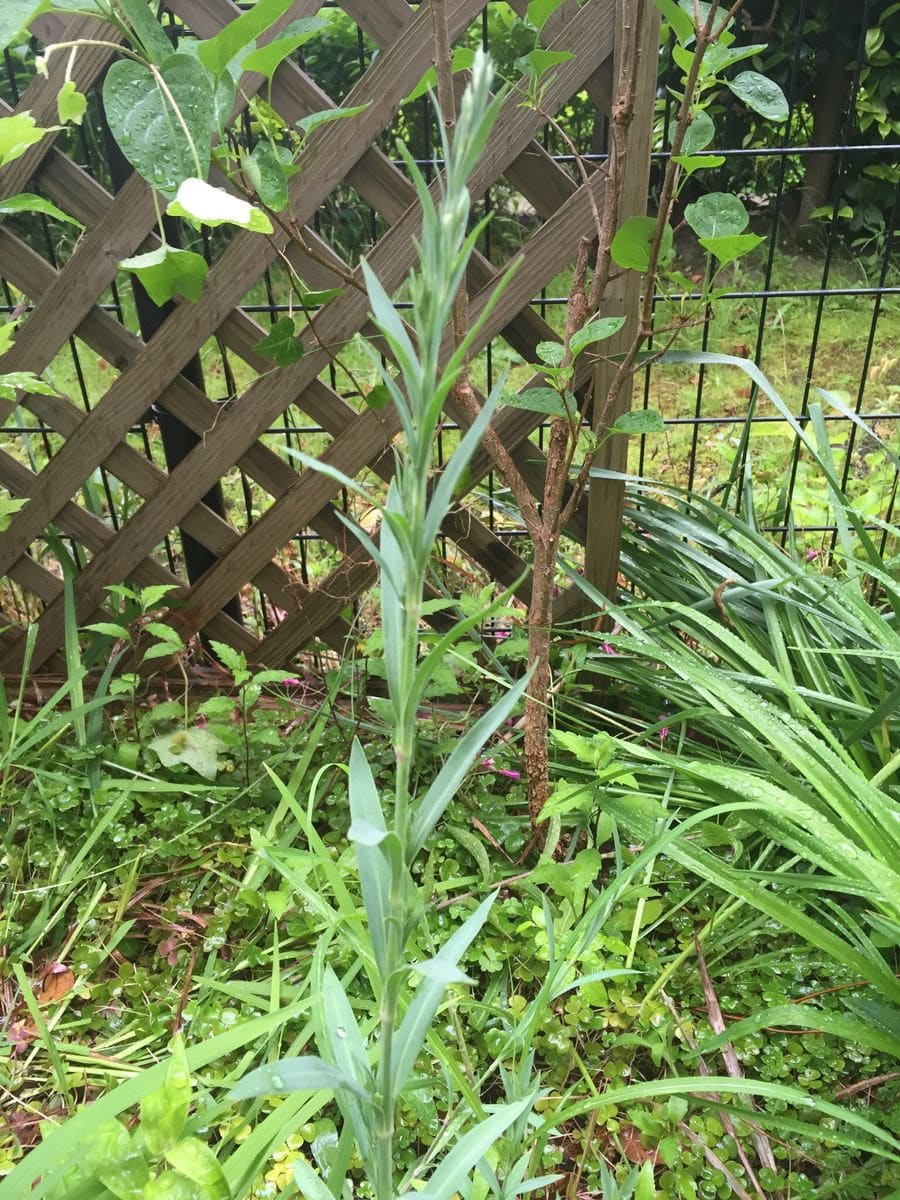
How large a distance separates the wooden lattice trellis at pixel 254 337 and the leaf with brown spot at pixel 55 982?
65cm

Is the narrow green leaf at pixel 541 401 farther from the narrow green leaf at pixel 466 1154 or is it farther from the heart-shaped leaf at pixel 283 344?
the narrow green leaf at pixel 466 1154

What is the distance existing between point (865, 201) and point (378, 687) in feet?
10.8

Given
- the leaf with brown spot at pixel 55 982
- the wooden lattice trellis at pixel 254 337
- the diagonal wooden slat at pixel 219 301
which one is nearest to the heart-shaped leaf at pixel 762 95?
the wooden lattice trellis at pixel 254 337

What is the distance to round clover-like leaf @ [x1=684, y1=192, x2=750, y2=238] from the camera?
1016 mm

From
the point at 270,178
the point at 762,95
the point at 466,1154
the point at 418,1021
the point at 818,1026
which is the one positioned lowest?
the point at 818,1026

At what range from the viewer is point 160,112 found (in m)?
0.93

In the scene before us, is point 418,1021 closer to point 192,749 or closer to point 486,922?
point 486,922

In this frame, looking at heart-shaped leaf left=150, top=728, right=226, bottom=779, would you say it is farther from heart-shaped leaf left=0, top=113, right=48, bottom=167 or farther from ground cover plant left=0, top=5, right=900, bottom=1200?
heart-shaped leaf left=0, top=113, right=48, bottom=167

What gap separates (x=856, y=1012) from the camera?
0.99m

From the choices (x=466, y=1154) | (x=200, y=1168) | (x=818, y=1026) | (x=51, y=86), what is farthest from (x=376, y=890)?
(x=51, y=86)

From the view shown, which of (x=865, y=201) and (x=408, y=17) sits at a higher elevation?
(x=408, y=17)

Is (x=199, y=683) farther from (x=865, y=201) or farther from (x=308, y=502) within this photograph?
(x=865, y=201)

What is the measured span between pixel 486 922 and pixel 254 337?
0.95 metres

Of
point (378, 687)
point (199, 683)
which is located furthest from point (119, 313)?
point (378, 687)
